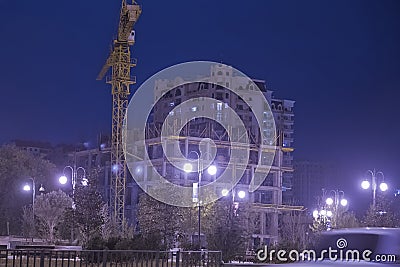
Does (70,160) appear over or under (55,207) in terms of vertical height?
over

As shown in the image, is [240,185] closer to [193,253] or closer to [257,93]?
[257,93]

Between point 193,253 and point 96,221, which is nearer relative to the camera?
point 193,253

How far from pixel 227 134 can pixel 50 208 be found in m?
33.3

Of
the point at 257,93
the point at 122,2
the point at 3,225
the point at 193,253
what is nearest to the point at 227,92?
the point at 257,93

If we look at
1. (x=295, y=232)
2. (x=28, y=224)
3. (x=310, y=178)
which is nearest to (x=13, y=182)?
(x=28, y=224)

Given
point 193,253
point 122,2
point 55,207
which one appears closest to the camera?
point 193,253

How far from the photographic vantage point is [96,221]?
120ft

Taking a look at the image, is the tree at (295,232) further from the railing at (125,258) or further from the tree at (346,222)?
the railing at (125,258)

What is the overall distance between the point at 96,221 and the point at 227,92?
191 feet

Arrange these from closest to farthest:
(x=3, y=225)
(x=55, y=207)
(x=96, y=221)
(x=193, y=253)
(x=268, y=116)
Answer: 1. (x=193, y=253)
2. (x=96, y=221)
3. (x=55, y=207)
4. (x=3, y=225)
5. (x=268, y=116)

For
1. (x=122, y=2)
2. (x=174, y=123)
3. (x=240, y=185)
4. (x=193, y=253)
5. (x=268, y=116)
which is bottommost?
(x=193, y=253)

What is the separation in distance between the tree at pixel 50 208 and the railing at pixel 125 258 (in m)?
35.6

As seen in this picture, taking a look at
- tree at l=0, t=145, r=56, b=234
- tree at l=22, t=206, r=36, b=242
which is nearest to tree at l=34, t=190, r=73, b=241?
tree at l=22, t=206, r=36, b=242

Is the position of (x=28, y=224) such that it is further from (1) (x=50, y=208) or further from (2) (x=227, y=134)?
(2) (x=227, y=134)
